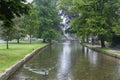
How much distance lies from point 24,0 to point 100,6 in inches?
1133

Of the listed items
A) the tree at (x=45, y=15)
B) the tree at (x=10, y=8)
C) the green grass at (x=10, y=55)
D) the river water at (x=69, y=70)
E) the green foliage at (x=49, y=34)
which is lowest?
the river water at (x=69, y=70)

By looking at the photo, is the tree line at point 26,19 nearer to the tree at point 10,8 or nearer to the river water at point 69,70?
the tree at point 10,8

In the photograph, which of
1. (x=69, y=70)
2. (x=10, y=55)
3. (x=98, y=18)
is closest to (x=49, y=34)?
(x=98, y=18)

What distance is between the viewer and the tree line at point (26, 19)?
2334 cm

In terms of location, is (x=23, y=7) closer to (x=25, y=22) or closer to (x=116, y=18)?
(x=116, y=18)

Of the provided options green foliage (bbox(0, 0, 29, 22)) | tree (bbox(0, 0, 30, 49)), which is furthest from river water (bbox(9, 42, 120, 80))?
green foliage (bbox(0, 0, 29, 22))

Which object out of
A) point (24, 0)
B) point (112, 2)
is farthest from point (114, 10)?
point (24, 0)

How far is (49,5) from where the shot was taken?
273 ft

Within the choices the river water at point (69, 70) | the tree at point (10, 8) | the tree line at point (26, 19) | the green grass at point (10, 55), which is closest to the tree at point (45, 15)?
the tree line at point (26, 19)

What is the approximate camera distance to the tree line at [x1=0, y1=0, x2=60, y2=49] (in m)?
23.3

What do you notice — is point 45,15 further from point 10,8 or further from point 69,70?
point 69,70

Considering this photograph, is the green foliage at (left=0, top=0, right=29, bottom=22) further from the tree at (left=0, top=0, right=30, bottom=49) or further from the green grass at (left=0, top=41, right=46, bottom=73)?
the green grass at (left=0, top=41, right=46, bottom=73)

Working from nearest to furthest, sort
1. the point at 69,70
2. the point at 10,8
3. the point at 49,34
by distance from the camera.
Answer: the point at 69,70 → the point at 10,8 → the point at 49,34

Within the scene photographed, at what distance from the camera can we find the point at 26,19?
63.1 metres
